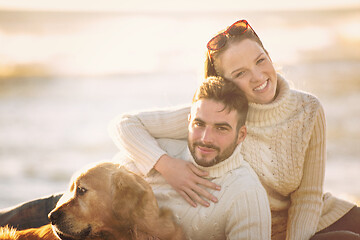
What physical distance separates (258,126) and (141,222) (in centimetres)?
110

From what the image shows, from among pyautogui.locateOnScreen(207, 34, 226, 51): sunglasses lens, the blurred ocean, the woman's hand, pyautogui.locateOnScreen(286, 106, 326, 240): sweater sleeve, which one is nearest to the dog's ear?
the woman's hand

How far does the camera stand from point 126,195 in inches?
99.6

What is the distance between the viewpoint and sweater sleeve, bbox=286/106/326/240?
3.12 m

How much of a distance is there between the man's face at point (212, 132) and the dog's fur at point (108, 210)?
0.41 m

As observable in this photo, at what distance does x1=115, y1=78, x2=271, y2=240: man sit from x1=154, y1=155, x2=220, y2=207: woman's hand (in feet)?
0.13

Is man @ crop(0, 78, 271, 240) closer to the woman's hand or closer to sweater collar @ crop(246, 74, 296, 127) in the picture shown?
the woman's hand

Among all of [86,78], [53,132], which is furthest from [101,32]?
[53,132]

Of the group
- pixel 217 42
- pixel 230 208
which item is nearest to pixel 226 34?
pixel 217 42

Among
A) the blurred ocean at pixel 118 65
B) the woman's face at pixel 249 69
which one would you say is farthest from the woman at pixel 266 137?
the blurred ocean at pixel 118 65

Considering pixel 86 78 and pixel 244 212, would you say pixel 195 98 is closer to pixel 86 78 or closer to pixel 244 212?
pixel 244 212

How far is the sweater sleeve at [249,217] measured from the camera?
2566mm

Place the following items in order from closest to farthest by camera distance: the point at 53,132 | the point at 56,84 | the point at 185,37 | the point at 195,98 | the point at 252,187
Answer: the point at 252,187 < the point at 195,98 < the point at 53,132 < the point at 185,37 < the point at 56,84

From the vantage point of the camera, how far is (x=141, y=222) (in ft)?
8.38

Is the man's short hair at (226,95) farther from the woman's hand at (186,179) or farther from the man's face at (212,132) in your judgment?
the woman's hand at (186,179)
